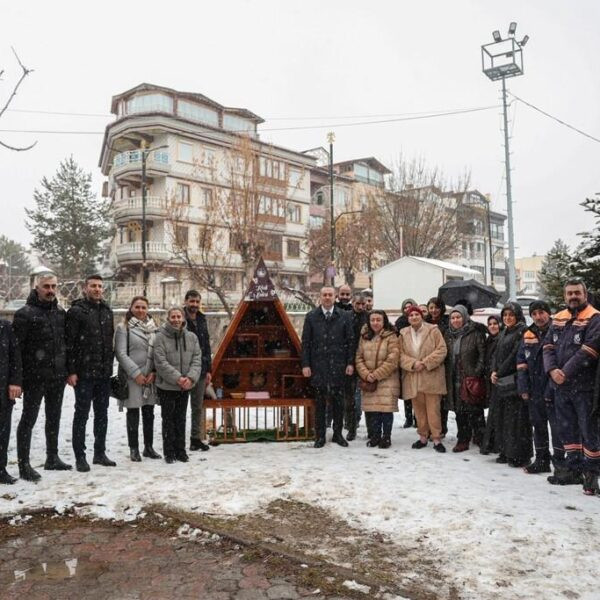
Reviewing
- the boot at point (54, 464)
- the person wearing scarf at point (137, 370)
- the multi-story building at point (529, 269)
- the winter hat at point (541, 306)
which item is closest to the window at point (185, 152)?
the person wearing scarf at point (137, 370)

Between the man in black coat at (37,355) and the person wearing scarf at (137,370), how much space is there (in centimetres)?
75

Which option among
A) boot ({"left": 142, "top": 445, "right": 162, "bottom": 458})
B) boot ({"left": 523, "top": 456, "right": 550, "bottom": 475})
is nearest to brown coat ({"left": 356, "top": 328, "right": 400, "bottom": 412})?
boot ({"left": 523, "top": 456, "right": 550, "bottom": 475})

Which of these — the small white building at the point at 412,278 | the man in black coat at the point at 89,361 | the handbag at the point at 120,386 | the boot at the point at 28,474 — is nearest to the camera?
the boot at the point at 28,474

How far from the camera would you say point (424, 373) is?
7211 millimetres

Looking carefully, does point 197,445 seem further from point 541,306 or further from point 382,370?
point 541,306

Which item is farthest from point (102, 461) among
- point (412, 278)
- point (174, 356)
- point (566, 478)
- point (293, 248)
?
point (293, 248)

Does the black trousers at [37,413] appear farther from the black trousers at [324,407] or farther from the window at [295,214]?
the window at [295,214]

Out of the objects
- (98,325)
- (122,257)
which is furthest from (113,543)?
(122,257)

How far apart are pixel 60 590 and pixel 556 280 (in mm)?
8284

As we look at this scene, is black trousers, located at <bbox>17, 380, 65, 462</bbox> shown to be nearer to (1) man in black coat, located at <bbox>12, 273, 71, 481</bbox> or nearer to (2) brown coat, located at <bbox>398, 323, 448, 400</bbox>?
(1) man in black coat, located at <bbox>12, 273, 71, 481</bbox>

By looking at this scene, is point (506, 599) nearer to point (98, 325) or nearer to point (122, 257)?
point (98, 325)

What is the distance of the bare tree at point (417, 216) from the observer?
32.0 meters

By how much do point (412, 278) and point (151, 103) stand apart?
2175 centimetres

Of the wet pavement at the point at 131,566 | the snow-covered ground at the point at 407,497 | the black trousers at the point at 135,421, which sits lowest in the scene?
the wet pavement at the point at 131,566
